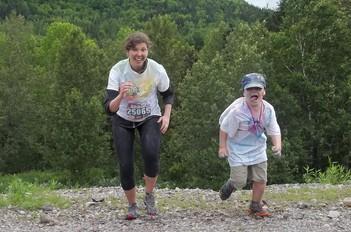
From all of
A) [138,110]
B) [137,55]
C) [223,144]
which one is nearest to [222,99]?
[223,144]

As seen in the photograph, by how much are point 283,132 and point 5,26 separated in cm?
3243

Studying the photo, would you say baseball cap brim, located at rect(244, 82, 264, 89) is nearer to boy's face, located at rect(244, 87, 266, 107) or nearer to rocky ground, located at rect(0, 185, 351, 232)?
boy's face, located at rect(244, 87, 266, 107)

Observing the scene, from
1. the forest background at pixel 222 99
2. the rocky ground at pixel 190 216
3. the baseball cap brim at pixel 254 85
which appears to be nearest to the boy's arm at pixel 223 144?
the baseball cap brim at pixel 254 85

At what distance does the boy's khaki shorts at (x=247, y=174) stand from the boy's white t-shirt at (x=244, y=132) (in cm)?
6

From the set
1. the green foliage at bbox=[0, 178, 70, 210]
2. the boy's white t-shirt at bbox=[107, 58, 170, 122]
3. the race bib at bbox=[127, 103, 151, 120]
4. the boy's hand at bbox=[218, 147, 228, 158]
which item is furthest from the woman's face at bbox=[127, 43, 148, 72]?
the green foliage at bbox=[0, 178, 70, 210]

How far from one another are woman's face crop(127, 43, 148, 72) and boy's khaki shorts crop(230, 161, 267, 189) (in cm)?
159

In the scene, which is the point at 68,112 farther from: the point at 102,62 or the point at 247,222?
the point at 247,222

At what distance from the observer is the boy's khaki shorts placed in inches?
272

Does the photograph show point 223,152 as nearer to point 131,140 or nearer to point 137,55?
point 131,140

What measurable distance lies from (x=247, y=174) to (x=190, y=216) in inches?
32.2

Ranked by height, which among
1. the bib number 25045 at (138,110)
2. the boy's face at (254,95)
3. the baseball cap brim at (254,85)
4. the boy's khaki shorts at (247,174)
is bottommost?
the boy's khaki shorts at (247,174)

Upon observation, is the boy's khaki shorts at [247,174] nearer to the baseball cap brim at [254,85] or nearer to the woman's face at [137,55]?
the baseball cap brim at [254,85]

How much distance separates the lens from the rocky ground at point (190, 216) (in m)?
6.57

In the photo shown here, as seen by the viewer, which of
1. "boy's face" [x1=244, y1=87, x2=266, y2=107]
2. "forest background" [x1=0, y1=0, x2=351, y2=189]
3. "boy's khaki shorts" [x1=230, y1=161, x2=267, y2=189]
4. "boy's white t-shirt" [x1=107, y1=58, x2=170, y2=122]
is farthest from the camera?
"forest background" [x1=0, y1=0, x2=351, y2=189]
